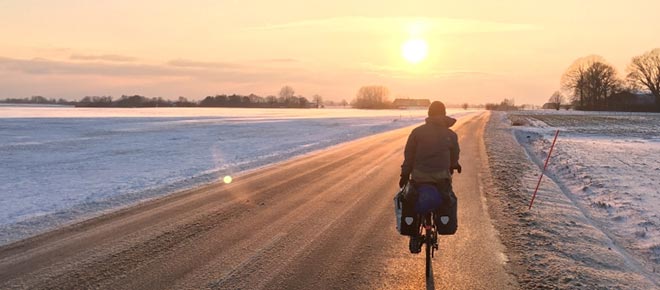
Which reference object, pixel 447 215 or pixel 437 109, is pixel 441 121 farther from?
pixel 447 215

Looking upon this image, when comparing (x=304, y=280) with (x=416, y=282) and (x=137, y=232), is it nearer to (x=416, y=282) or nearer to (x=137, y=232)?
(x=416, y=282)

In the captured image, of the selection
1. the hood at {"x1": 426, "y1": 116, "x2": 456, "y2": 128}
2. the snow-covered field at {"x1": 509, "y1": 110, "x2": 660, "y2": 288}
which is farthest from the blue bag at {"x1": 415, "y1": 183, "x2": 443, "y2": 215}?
the snow-covered field at {"x1": 509, "y1": 110, "x2": 660, "y2": 288}

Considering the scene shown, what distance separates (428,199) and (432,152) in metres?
0.53

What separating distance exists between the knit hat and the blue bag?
0.83 m

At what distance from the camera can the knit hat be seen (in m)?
5.87

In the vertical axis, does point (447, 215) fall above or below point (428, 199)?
below

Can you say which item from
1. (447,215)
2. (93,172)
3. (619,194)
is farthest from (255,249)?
(93,172)

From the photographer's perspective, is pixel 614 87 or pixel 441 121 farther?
pixel 614 87

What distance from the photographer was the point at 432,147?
5.82 metres

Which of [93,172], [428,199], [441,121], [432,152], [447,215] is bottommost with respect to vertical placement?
[93,172]

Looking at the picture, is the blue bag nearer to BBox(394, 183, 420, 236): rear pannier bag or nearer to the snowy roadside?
BBox(394, 183, 420, 236): rear pannier bag

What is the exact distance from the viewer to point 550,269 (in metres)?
6.08

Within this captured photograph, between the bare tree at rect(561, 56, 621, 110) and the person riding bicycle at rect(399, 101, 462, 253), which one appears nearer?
the person riding bicycle at rect(399, 101, 462, 253)

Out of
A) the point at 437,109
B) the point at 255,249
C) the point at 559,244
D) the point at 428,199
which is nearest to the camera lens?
the point at 428,199
